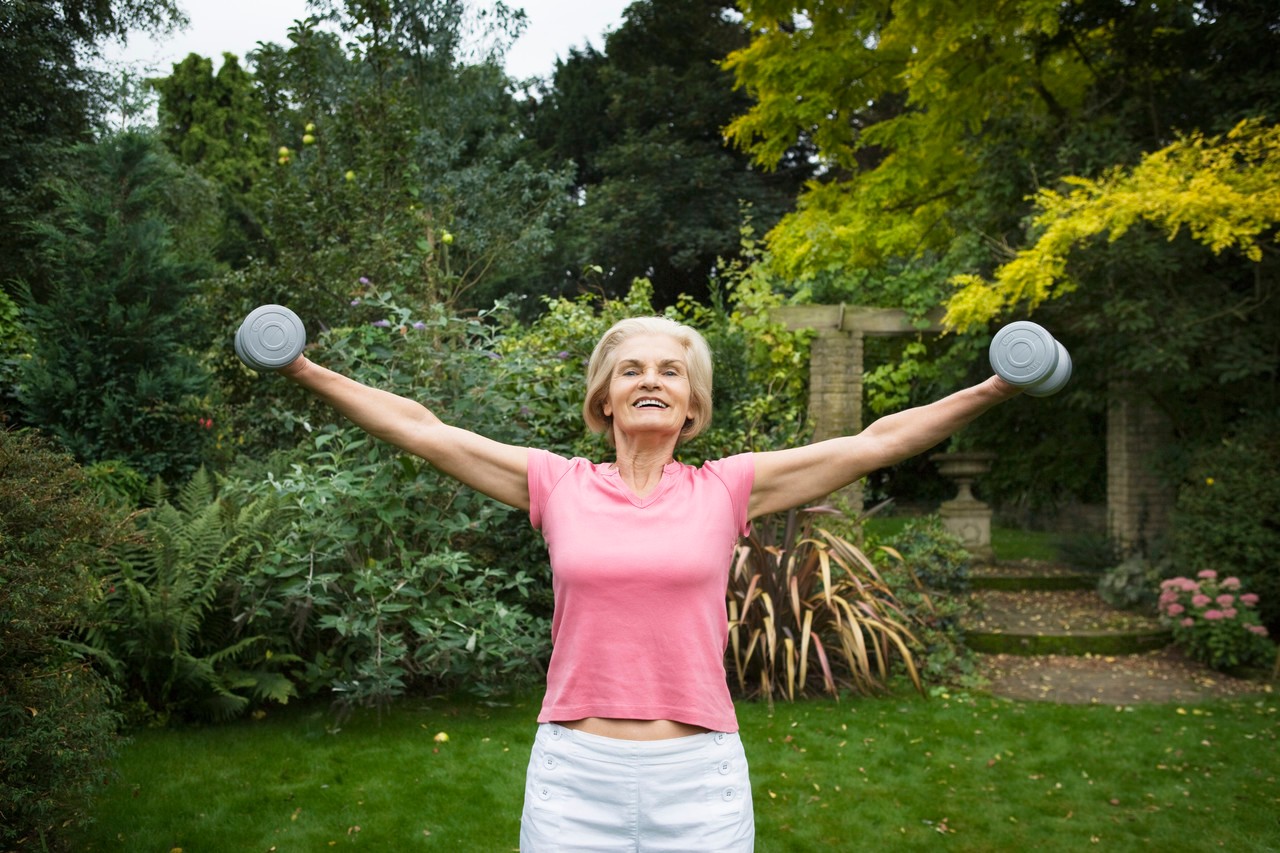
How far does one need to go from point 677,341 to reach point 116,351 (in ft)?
17.8

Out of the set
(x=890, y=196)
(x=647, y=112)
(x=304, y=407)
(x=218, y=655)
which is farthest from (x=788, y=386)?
(x=647, y=112)

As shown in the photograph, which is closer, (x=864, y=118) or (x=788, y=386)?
(x=788, y=386)

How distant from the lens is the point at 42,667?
8.71 feet

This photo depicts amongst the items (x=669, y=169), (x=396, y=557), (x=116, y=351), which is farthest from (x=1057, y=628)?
(x=669, y=169)

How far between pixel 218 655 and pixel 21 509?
5.77 ft

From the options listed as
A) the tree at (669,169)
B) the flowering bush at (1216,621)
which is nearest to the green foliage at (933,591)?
the flowering bush at (1216,621)

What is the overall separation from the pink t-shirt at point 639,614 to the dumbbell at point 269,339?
21.2 inches

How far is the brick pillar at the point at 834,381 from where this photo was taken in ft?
26.8

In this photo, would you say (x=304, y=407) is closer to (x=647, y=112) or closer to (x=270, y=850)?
(x=270, y=850)

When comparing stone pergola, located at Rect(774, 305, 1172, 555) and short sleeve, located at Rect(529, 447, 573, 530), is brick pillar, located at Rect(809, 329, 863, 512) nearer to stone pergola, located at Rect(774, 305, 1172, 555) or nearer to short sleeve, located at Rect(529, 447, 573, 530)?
stone pergola, located at Rect(774, 305, 1172, 555)

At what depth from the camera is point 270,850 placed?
10.6ft

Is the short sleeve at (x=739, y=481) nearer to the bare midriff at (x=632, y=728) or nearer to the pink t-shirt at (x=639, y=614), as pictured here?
the pink t-shirt at (x=639, y=614)

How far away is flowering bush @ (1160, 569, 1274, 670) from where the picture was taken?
5.98 metres

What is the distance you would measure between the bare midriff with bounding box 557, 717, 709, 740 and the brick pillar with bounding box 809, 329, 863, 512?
6.65 meters
